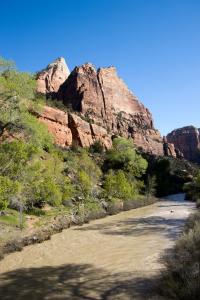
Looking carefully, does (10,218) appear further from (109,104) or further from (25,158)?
(109,104)

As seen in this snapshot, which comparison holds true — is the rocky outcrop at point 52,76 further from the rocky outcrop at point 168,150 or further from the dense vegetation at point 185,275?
the dense vegetation at point 185,275

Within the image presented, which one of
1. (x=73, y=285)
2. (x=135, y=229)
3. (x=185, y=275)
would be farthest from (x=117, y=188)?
(x=185, y=275)

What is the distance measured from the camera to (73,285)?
1450cm

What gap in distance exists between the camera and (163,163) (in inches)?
3947

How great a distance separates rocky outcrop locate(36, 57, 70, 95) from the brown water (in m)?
140

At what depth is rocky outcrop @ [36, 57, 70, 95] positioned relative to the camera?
165 metres

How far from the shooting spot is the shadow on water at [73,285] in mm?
13086

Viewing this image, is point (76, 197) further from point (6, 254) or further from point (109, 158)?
point (109, 158)

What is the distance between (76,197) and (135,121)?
11904 centimetres

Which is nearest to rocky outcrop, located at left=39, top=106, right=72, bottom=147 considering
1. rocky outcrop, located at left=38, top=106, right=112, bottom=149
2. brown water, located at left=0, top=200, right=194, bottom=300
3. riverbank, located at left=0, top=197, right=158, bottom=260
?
rocky outcrop, located at left=38, top=106, right=112, bottom=149

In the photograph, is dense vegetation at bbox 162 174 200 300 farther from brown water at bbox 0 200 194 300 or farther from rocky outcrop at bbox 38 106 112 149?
rocky outcrop at bbox 38 106 112 149

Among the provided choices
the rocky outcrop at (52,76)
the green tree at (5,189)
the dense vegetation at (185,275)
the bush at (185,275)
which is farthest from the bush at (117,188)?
the rocky outcrop at (52,76)

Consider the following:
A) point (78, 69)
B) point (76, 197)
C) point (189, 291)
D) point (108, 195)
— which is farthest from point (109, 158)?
point (189, 291)

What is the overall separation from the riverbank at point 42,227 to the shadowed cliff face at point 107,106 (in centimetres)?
6737
